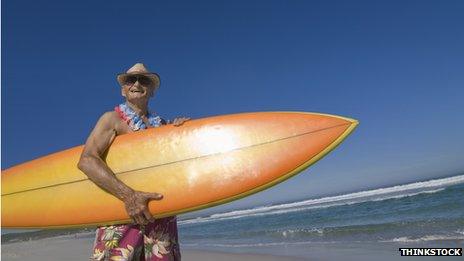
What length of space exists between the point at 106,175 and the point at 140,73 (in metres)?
0.60

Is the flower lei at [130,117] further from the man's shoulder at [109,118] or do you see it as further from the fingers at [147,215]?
the fingers at [147,215]

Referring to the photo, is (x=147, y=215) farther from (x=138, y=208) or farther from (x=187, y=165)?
(x=187, y=165)

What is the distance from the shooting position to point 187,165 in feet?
8.39

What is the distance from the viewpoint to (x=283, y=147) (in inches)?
106

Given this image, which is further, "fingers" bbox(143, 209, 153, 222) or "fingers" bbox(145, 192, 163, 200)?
"fingers" bbox(145, 192, 163, 200)

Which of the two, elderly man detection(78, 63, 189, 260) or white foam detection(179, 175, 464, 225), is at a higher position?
white foam detection(179, 175, 464, 225)

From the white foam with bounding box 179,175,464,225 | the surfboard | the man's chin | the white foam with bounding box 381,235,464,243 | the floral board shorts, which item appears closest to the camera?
the floral board shorts

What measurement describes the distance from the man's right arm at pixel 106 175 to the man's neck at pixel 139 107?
0.14 m

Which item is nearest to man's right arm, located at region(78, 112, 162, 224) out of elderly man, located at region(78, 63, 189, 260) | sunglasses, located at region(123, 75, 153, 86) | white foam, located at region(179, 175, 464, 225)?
elderly man, located at region(78, 63, 189, 260)

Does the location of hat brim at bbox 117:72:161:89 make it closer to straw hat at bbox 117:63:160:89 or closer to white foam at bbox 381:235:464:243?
straw hat at bbox 117:63:160:89

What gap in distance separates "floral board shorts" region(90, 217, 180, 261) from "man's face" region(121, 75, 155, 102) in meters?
0.69

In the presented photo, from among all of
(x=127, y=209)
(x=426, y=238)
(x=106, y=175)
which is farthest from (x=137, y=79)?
(x=426, y=238)

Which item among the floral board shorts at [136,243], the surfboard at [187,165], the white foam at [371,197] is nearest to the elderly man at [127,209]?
the floral board shorts at [136,243]

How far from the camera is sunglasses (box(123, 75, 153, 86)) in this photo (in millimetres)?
2314
